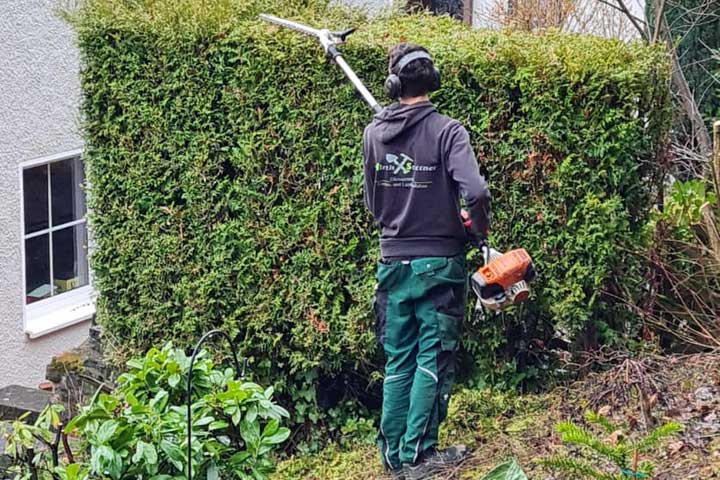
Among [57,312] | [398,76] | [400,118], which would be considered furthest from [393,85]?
[57,312]

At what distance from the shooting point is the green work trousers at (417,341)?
530 centimetres

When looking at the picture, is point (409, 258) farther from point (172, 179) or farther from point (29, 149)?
point (29, 149)

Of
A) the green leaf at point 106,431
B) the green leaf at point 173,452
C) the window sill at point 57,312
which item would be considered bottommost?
the window sill at point 57,312

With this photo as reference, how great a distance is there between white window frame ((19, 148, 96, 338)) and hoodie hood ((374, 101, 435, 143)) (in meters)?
4.97

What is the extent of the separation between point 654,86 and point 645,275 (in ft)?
3.59

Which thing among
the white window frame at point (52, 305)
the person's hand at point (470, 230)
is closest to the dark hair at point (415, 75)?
the person's hand at point (470, 230)

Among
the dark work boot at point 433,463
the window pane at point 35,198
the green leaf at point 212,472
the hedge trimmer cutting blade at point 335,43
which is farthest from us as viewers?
the window pane at point 35,198

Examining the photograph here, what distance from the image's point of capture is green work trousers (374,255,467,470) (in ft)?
17.4

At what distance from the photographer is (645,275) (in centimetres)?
627

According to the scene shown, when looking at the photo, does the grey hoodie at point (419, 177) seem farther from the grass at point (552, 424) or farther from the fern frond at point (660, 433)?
the fern frond at point (660, 433)

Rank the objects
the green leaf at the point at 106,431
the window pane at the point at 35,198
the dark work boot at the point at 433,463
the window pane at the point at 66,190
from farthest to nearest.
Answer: the window pane at the point at 66,190
the window pane at the point at 35,198
the dark work boot at the point at 433,463
the green leaf at the point at 106,431

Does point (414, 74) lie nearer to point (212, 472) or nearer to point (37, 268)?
point (212, 472)

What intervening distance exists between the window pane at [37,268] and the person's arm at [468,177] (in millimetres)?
5847

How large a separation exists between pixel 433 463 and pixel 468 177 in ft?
4.84
